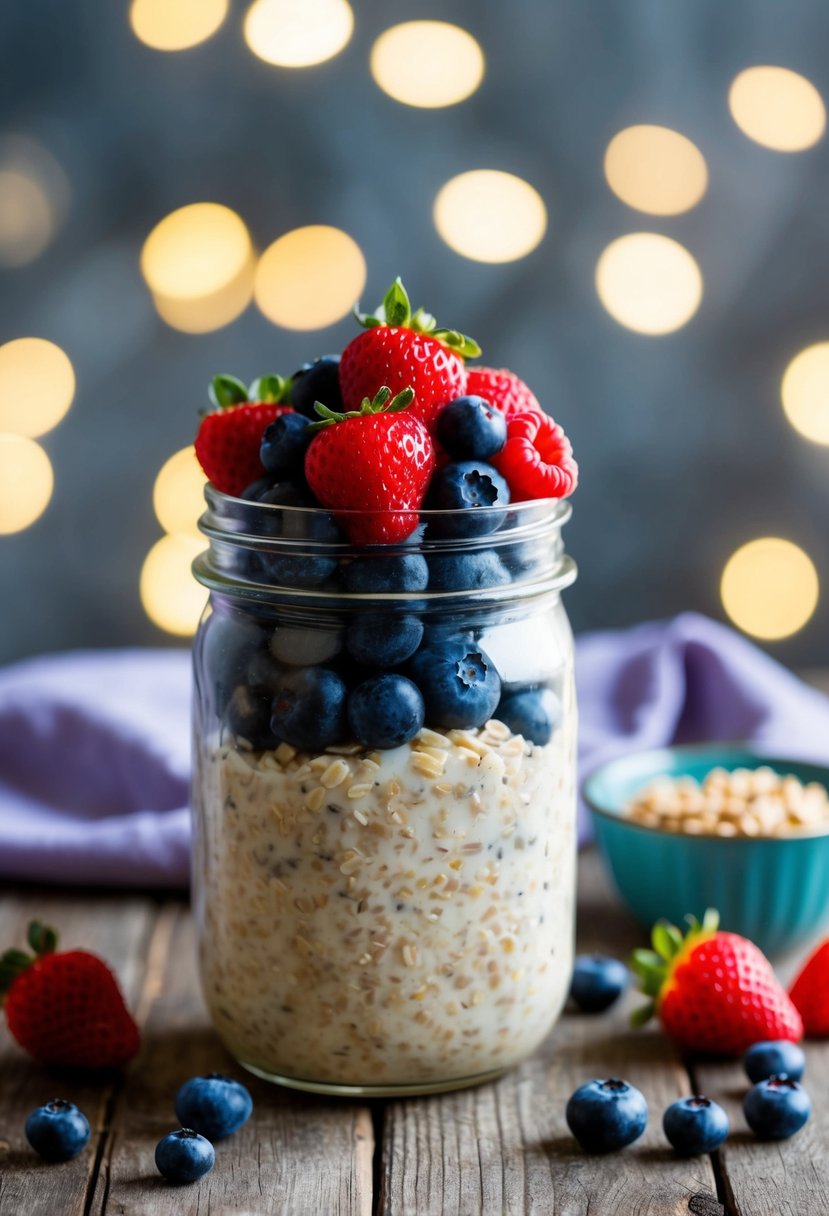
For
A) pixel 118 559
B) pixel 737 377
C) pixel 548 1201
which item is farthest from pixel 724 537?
pixel 548 1201

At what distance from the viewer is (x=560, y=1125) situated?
937 mm

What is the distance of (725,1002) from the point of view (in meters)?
1.01

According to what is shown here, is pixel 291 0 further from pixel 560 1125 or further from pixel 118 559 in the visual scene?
pixel 560 1125

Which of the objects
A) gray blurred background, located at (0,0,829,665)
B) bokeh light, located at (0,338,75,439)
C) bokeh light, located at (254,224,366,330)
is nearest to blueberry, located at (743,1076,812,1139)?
gray blurred background, located at (0,0,829,665)

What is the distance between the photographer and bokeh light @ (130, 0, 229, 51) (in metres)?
1.71

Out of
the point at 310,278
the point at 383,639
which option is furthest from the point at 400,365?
the point at 310,278

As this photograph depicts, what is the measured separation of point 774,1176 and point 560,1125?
139mm

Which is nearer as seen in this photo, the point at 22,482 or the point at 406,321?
the point at 406,321

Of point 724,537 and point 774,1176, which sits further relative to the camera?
point 724,537

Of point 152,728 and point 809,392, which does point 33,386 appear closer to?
point 152,728

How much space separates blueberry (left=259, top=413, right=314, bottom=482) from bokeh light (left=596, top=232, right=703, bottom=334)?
3.37 feet

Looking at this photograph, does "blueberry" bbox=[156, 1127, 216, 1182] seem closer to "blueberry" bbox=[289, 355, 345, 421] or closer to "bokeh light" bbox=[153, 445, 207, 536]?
"blueberry" bbox=[289, 355, 345, 421]

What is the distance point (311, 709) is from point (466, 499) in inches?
6.3

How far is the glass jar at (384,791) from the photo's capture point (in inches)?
34.5
